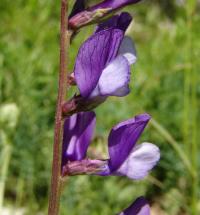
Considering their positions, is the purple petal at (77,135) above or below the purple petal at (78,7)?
below

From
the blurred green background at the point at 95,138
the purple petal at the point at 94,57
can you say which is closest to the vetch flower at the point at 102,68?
the purple petal at the point at 94,57

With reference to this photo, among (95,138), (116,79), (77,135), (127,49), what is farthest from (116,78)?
(95,138)

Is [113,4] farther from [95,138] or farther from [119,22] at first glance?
[95,138]

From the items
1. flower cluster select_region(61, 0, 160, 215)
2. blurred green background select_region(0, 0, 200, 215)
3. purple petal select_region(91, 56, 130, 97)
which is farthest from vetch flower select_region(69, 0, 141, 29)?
blurred green background select_region(0, 0, 200, 215)

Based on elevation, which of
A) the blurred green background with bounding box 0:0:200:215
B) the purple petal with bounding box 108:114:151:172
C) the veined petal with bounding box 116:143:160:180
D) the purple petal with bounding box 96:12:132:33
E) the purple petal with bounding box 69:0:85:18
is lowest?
the blurred green background with bounding box 0:0:200:215

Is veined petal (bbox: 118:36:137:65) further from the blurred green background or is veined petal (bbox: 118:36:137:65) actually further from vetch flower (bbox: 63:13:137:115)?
the blurred green background

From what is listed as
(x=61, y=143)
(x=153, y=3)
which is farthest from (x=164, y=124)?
(x=153, y=3)

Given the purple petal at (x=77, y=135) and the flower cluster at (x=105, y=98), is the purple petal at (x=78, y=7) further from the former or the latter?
the purple petal at (x=77, y=135)

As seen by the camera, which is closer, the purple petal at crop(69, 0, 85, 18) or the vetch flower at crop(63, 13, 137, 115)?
the vetch flower at crop(63, 13, 137, 115)
